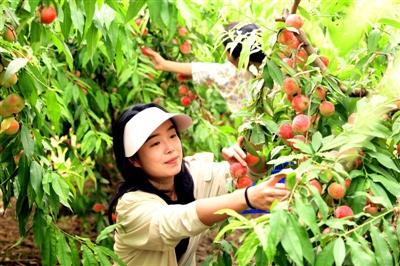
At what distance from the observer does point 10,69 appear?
1727 mm

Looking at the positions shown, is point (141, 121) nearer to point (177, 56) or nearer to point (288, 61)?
point (288, 61)

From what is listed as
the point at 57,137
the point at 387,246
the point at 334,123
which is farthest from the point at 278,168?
the point at 57,137

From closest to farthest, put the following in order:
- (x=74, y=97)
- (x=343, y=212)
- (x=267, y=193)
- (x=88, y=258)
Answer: (x=343, y=212), (x=267, y=193), (x=88, y=258), (x=74, y=97)

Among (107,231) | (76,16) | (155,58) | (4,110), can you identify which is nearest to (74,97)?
(155,58)

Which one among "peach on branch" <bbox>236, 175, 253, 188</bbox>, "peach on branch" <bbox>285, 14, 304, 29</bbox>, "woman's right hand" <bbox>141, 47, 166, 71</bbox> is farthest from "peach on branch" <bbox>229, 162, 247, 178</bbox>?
"woman's right hand" <bbox>141, 47, 166, 71</bbox>

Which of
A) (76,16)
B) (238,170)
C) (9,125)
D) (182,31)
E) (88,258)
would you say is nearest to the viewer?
(76,16)

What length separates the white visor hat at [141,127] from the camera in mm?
2303

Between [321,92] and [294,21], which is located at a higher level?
[294,21]

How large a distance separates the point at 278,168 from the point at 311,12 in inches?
21.3

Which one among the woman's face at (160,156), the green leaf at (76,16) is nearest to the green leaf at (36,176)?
the woman's face at (160,156)

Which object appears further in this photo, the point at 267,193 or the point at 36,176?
the point at 36,176

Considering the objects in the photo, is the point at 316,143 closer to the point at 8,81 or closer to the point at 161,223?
the point at 161,223

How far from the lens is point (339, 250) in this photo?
4.27 ft

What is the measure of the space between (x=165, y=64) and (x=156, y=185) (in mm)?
1626
